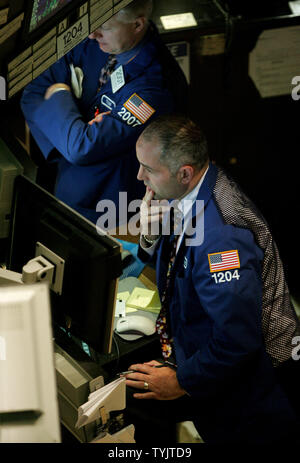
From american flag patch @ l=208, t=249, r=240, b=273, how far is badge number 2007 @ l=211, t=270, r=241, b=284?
17 mm

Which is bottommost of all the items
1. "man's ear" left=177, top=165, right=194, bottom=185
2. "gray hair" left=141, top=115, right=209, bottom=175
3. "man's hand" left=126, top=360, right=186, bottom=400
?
"man's hand" left=126, top=360, right=186, bottom=400

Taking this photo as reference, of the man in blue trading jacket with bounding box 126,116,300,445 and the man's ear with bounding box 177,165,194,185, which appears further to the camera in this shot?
the man's ear with bounding box 177,165,194,185

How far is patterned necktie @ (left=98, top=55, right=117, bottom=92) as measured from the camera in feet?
8.71

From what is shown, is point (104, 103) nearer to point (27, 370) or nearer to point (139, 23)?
point (139, 23)

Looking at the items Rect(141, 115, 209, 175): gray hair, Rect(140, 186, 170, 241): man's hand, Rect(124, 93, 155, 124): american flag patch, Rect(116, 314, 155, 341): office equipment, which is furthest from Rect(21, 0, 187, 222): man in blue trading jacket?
Rect(116, 314, 155, 341): office equipment

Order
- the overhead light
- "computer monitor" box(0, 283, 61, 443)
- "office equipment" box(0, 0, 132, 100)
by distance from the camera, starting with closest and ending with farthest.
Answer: "computer monitor" box(0, 283, 61, 443) → "office equipment" box(0, 0, 132, 100) → the overhead light

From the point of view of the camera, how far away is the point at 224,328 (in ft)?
6.37

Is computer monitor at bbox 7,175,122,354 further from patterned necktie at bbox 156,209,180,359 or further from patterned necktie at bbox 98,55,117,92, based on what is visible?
patterned necktie at bbox 98,55,117,92

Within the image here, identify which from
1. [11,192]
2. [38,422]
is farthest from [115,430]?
[11,192]

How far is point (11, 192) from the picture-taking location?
212 cm

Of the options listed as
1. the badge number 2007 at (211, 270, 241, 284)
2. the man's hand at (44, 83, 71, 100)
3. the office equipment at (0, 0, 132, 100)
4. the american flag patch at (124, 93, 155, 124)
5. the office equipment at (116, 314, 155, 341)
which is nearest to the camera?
the office equipment at (0, 0, 132, 100)

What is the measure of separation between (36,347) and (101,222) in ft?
5.64

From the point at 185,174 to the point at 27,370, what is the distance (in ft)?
3.75
